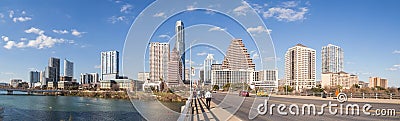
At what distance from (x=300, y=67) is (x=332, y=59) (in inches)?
1219

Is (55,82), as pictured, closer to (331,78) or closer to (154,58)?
(331,78)

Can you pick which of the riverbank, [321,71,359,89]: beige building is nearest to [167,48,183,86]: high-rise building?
the riverbank

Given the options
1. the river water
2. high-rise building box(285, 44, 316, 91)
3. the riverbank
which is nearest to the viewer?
the river water

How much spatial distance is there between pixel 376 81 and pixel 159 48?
84093 mm

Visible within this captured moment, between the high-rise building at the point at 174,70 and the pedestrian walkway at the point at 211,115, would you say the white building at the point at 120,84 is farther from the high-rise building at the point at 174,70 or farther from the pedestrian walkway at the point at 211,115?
the high-rise building at the point at 174,70

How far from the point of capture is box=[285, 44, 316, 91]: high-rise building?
322 feet

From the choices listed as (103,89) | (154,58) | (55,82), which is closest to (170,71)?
(154,58)

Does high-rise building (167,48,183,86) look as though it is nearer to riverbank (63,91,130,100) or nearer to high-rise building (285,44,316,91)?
riverbank (63,91,130,100)

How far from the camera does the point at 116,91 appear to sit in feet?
260

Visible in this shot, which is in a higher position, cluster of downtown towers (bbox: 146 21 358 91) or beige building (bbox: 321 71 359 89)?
cluster of downtown towers (bbox: 146 21 358 91)

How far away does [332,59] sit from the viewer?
125125 millimetres

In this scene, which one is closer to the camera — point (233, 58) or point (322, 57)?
point (233, 58)

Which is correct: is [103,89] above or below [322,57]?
below

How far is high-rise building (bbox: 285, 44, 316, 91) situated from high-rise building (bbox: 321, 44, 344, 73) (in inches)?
872
